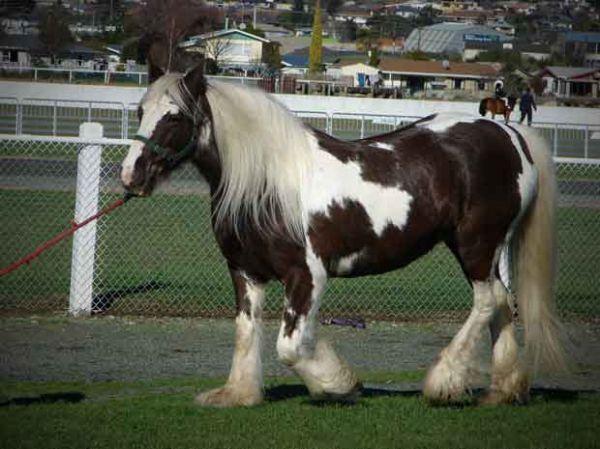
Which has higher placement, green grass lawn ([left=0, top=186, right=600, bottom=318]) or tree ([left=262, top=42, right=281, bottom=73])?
tree ([left=262, top=42, right=281, bottom=73])

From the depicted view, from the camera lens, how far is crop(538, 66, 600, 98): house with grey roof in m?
72.7

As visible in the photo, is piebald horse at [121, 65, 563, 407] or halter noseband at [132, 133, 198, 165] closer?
halter noseband at [132, 133, 198, 165]

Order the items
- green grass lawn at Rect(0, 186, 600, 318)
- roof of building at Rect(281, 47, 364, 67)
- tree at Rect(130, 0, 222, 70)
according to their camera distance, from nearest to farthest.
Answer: green grass lawn at Rect(0, 186, 600, 318) → tree at Rect(130, 0, 222, 70) → roof of building at Rect(281, 47, 364, 67)

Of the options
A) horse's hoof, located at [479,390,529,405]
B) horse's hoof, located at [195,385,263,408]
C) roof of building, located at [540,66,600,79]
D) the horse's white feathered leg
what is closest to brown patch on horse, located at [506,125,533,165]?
the horse's white feathered leg

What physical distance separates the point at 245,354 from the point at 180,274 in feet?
17.5

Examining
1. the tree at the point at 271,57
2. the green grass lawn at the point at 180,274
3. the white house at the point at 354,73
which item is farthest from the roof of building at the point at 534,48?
the green grass lawn at the point at 180,274

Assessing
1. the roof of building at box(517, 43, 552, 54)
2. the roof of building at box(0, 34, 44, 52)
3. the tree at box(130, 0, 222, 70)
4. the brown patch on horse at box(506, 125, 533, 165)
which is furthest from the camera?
the roof of building at box(517, 43, 552, 54)

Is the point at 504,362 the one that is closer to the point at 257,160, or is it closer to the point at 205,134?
the point at 257,160

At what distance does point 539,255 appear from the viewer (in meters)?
7.99

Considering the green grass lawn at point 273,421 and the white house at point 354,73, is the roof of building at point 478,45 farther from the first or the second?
the green grass lawn at point 273,421

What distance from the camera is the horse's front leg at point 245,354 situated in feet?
23.7

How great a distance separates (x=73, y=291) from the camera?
10.5 metres

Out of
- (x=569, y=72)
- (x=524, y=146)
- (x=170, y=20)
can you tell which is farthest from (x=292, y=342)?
(x=569, y=72)

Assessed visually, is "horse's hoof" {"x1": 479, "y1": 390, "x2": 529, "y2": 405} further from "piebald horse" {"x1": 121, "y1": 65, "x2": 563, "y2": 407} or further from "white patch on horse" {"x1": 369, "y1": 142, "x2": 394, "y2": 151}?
"white patch on horse" {"x1": 369, "y1": 142, "x2": 394, "y2": 151}
